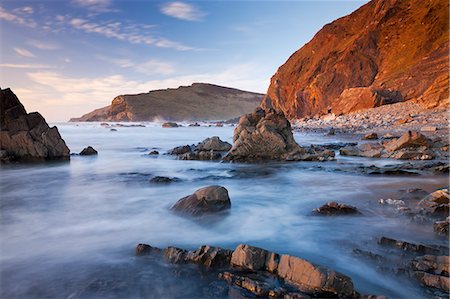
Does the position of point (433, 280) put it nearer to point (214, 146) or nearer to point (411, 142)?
point (411, 142)

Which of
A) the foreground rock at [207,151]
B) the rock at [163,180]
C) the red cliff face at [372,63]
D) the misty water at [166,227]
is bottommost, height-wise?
the misty water at [166,227]

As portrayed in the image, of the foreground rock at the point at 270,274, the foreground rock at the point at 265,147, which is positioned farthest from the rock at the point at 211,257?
the foreground rock at the point at 265,147

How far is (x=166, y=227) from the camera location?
5.13 metres

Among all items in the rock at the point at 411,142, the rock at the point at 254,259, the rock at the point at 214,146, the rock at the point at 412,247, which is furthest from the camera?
the rock at the point at 214,146

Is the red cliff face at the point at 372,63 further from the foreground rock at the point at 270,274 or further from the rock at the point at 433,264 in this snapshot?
the foreground rock at the point at 270,274

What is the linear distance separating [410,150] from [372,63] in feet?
101

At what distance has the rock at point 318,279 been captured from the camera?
2.84 meters

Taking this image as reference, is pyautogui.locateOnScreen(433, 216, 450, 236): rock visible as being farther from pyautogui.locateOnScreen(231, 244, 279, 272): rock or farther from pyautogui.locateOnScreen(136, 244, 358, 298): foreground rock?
pyautogui.locateOnScreen(231, 244, 279, 272): rock

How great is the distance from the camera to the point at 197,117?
4392 inches

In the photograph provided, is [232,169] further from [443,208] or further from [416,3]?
[416,3]

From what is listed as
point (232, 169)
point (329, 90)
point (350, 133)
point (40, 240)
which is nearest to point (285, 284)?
point (40, 240)

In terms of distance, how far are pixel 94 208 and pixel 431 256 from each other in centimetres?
545

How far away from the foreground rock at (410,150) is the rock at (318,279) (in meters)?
8.39

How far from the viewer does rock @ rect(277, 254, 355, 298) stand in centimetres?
284
